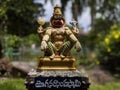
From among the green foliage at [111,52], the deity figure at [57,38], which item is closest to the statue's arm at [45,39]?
the deity figure at [57,38]

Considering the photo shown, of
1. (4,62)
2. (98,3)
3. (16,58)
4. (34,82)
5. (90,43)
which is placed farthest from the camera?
(90,43)

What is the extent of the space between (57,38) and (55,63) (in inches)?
23.0

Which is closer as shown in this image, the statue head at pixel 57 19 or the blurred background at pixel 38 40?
the statue head at pixel 57 19

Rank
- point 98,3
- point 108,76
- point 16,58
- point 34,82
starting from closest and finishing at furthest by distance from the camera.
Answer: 1. point 34,82
2. point 108,76
3. point 16,58
4. point 98,3

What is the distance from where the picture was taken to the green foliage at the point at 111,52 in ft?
74.6

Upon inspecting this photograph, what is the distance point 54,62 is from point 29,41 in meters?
11.7

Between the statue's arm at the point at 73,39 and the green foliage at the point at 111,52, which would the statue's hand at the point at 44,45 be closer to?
the statue's arm at the point at 73,39

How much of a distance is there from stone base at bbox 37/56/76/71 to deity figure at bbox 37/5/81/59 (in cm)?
9

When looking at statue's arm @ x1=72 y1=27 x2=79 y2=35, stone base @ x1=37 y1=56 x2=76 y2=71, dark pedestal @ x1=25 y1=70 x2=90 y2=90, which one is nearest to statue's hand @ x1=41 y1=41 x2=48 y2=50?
stone base @ x1=37 y1=56 x2=76 y2=71

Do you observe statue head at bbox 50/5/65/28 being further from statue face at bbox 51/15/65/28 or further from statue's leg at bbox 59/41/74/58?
statue's leg at bbox 59/41/74/58

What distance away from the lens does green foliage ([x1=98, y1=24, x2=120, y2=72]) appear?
22734mm

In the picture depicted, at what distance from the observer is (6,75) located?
54.1 feet

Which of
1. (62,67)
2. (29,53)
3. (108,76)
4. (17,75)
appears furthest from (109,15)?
(62,67)

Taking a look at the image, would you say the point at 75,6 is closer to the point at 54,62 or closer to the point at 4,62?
the point at 4,62
